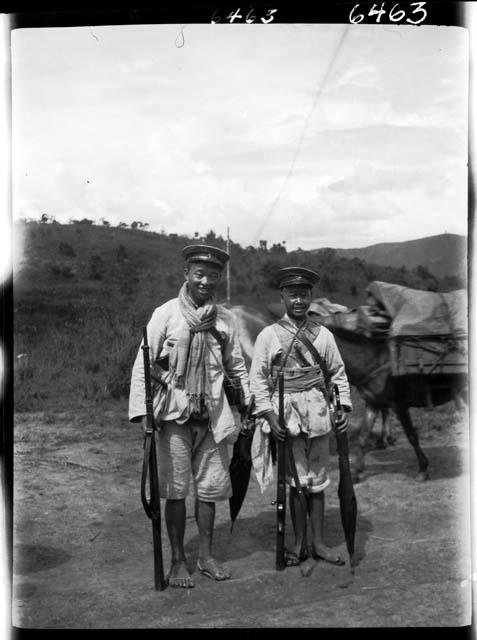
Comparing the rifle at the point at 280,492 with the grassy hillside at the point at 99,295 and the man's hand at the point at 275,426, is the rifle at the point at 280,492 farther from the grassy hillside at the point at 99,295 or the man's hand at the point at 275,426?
the grassy hillside at the point at 99,295

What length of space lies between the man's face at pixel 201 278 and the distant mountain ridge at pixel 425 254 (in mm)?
1869

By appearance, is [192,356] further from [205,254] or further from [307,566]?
[307,566]

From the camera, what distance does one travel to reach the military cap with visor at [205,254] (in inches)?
200

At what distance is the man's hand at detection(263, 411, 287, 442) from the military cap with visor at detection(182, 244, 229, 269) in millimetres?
1190

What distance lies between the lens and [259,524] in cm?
627

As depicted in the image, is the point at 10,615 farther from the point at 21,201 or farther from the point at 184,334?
the point at 21,201

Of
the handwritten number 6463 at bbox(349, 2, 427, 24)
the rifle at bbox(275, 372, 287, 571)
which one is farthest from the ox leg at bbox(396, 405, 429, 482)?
the handwritten number 6463 at bbox(349, 2, 427, 24)

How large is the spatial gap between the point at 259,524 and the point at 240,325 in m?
3.40

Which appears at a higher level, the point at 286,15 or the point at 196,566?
the point at 286,15

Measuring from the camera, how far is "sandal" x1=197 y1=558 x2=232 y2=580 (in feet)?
16.8

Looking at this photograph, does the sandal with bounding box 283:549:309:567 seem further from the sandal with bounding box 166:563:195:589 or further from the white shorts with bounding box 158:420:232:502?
the sandal with bounding box 166:563:195:589

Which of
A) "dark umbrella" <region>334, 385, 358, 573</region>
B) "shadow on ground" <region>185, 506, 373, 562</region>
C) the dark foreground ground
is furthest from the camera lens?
"shadow on ground" <region>185, 506, 373, 562</region>
